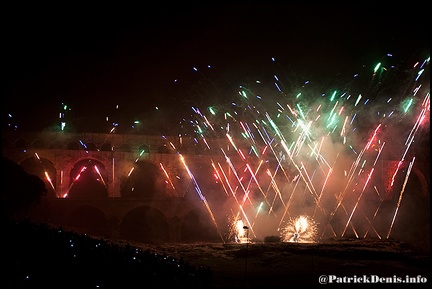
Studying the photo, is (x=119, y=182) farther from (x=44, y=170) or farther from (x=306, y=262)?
(x=306, y=262)

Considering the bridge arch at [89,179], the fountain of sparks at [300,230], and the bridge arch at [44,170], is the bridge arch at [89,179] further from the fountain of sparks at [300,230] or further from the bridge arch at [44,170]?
the fountain of sparks at [300,230]

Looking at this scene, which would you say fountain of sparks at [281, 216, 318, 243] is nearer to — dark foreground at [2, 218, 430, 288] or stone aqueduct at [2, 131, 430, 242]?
stone aqueduct at [2, 131, 430, 242]

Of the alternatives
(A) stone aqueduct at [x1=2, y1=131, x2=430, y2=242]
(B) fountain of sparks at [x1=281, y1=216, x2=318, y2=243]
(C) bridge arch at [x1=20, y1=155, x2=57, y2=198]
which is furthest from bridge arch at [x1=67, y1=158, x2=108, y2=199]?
(B) fountain of sparks at [x1=281, y1=216, x2=318, y2=243]

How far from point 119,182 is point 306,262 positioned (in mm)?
17711

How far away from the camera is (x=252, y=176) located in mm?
33156

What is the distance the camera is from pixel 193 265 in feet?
42.2

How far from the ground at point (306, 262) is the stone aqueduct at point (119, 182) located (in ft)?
22.9

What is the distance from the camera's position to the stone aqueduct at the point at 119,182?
26.5 metres

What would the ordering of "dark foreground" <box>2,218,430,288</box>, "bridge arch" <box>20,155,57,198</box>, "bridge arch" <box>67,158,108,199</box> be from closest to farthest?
"dark foreground" <box>2,218,430,288</box>
"bridge arch" <box>20,155,57,198</box>
"bridge arch" <box>67,158,108,199</box>

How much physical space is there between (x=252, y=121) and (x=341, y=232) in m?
9.31

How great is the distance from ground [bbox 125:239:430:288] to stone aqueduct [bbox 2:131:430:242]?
6972mm

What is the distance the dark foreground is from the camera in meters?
10.2

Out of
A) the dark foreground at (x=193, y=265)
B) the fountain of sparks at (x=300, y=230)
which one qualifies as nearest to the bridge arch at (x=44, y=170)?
the dark foreground at (x=193, y=265)

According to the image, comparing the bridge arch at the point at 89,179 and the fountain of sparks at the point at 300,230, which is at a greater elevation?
the bridge arch at the point at 89,179
